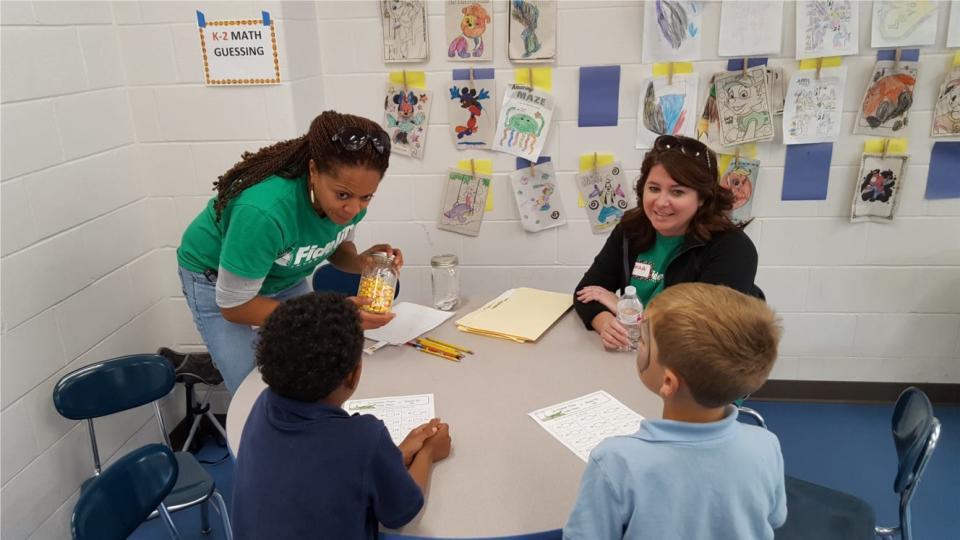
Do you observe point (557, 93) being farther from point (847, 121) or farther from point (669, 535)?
point (669, 535)

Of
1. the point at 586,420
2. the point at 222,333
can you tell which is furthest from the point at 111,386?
the point at 586,420

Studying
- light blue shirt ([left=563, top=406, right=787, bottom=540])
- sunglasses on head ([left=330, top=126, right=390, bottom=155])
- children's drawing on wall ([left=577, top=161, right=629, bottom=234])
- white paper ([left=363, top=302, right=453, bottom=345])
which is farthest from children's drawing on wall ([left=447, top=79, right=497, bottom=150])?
light blue shirt ([left=563, top=406, right=787, bottom=540])

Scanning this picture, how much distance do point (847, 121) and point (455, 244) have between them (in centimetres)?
168

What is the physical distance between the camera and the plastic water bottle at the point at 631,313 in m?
1.88

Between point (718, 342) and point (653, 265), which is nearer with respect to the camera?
point (718, 342)

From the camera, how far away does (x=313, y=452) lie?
45.8 inches

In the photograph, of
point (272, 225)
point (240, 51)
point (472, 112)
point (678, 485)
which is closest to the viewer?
point (678, 485)

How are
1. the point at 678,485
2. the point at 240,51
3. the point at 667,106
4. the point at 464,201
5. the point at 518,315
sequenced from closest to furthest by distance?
1. the point at 678,485
2. the point at 518,315
3. the point at 240,51
4. the point at 667,106
5. the point at 464,201

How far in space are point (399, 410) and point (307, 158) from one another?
730 mm

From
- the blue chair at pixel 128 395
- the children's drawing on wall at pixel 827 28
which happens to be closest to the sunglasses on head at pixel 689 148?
the children's drawing on wall at pixel 827 28

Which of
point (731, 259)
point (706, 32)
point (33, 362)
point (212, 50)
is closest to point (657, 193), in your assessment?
point (731, 259)

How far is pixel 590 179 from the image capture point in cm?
285

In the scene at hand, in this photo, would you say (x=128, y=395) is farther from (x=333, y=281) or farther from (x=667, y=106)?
(x=667, y=106)

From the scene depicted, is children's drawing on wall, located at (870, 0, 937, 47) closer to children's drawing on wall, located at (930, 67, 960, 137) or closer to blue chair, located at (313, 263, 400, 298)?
children's drawing on wall, located at (930, 67, 960, 137)
